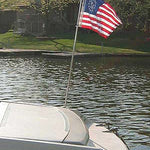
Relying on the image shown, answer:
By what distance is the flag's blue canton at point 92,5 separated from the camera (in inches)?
365

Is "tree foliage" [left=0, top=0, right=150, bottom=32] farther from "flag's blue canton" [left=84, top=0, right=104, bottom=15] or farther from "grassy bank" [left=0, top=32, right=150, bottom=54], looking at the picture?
"flag's blue canton" [left=84, top=0, right=104, bottom=15]

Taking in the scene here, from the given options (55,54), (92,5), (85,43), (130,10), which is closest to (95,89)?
(92,5)

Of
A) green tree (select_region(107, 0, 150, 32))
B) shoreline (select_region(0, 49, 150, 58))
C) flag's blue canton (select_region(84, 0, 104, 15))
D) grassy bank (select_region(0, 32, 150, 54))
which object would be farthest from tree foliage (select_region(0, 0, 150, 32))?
flag's blue canton (select_region(84, 0, 104, 15))

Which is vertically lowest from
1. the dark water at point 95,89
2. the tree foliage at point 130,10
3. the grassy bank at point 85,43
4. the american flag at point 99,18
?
the grassy bank at point 85,43

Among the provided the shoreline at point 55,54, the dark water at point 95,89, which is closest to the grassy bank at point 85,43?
the shoreline at point 55,54

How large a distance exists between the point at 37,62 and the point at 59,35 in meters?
18.3

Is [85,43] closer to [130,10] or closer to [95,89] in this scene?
[130,10]

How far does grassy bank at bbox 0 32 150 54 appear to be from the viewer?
3862 cm

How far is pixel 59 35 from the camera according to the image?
47.7 meters

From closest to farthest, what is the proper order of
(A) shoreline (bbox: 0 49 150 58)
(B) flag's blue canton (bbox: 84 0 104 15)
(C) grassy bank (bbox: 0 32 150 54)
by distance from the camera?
1. (B) flag's blue canton (bbox: 84 0 104 15)
2. (A) shoreline (bbox: 0 49 150 58)
3. (C) grassy bank (bbox: 0 32 150 54)

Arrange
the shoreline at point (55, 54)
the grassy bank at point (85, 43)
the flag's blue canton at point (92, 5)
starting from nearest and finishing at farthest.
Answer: the flag's blue canton at point (92, 5) < the shoreline at point (55, 54) < the grassy bank at point (85, 43)

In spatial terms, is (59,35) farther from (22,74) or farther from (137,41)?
(22,74)

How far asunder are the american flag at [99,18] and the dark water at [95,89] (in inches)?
105

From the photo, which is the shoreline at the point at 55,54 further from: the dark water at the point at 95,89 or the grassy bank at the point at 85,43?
the dark water at the point at 95,89
